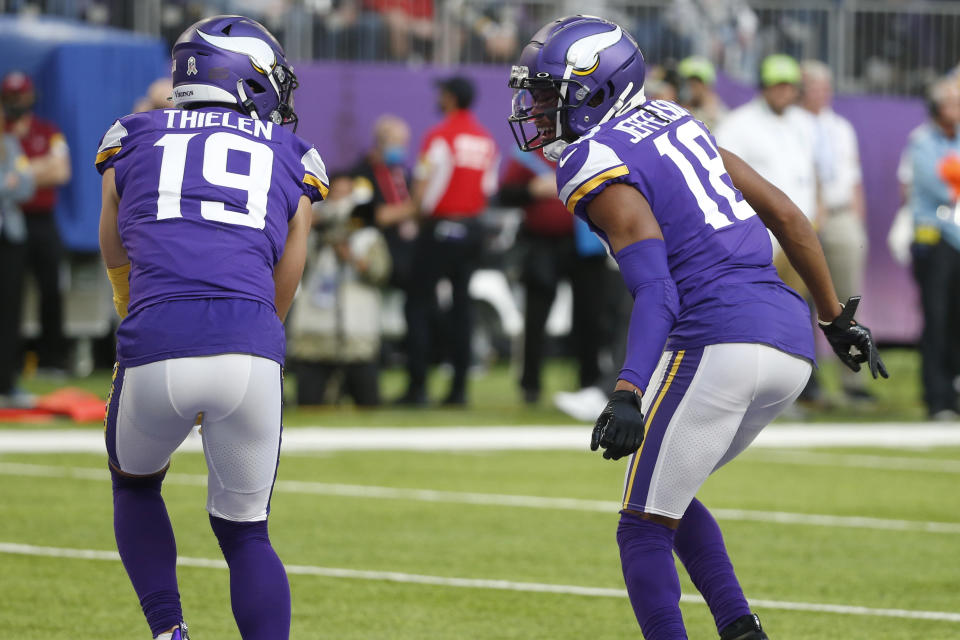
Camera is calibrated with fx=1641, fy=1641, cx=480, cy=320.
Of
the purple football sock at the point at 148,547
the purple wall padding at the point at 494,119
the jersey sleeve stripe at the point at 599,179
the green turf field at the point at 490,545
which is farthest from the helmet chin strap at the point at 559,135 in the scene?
the purple wall padding at the point at 494,119

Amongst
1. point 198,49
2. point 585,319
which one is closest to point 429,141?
point 585,319

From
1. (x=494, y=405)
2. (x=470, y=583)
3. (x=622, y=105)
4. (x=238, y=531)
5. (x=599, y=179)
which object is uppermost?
(x=622, y=105)

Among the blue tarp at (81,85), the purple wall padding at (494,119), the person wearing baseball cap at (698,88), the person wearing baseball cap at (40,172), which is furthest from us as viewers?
the purple wall padding at (494,119)

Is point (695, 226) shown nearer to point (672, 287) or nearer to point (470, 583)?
point (672, 287)

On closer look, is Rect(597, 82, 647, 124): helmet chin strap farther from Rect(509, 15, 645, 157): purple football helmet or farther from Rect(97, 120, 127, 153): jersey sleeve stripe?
Rect(97, 120, 127, 153): jersey sleeve stripe

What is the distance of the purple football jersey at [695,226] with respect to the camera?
4.16 metres

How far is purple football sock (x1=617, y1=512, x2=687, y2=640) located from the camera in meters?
4.04

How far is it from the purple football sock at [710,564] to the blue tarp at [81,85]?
408 inches

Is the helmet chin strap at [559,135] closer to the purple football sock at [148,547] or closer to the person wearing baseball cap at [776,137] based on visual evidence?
the purple football sock at [148,547]

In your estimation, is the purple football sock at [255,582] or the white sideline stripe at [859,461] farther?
Result: the white sideline stripe at [859,461]

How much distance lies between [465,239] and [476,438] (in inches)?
89.8

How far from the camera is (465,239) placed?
12141 mm

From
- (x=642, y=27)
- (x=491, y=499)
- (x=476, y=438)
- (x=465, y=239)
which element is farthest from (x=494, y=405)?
(x=642, y=27)

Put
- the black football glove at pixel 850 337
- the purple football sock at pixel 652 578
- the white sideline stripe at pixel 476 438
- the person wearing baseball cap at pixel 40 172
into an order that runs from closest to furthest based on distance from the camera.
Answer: the purple football sock at pixel 652 578
the black football glove at pixel 850 337
the white sideline stripe at pixel 476 438
the person wearing baseball cap at pixel 40 172
